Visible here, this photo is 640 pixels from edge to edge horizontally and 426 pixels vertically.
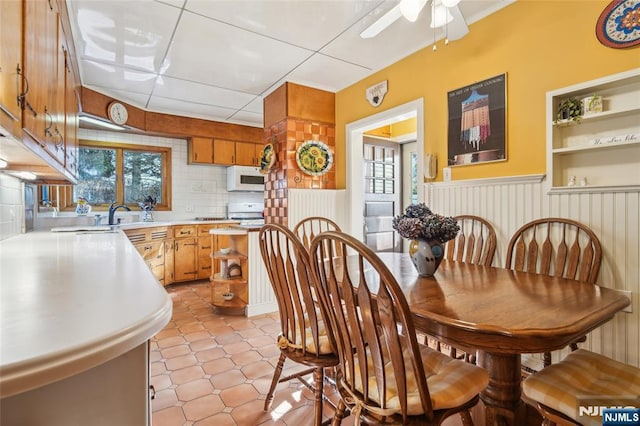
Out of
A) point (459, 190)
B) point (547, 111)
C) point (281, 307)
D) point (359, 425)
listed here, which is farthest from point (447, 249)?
point (359, 425)

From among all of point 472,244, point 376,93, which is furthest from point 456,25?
point 472,244

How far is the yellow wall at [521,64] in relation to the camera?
70.8 inches

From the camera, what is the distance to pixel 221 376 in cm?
204

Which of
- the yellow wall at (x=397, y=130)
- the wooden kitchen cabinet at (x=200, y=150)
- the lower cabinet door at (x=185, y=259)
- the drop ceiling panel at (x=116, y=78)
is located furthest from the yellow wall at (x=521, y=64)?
the lower cabinet door at (x=185, y=259)

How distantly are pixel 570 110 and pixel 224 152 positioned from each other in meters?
4.34

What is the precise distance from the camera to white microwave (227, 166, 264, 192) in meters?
4.94

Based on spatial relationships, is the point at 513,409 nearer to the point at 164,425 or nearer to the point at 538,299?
the point at 538,299

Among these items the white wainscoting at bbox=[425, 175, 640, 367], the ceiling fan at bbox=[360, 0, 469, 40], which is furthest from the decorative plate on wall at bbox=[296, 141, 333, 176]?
the white wainscoting at bbox=[425, 175, 640, 367]

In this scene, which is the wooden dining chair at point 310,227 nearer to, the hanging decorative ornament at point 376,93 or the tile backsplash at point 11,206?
the hanging decorative ornament at point 376,93

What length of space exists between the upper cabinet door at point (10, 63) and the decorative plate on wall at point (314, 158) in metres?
2.43

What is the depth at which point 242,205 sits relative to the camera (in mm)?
5344

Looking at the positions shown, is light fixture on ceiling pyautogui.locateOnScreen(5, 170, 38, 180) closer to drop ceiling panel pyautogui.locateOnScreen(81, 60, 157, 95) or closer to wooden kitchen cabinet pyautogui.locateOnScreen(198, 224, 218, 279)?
drop ceiling panel pyautogui.locateOnScreen(81, 60, 157, 95)

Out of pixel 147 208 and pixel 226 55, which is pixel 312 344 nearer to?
pixel 226 55

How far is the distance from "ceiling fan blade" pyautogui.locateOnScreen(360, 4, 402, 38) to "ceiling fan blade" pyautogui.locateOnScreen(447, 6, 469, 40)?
0.31 metres
